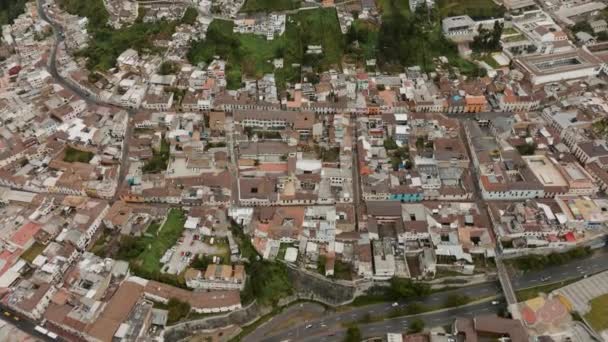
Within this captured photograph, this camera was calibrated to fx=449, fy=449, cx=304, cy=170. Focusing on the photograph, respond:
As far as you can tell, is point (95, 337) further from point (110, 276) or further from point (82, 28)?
point (82, 28)

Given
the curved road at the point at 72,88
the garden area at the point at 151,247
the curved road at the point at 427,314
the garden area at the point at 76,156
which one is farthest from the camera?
the garden area at the point at 76,156

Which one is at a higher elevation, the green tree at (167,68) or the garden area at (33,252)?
the green tree at (167,68)

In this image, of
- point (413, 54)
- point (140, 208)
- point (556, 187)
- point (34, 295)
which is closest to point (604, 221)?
point (556, 187)

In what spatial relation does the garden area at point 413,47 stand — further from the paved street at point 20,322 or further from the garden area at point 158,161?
the paved street at point 20,322

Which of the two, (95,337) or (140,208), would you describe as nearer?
(95,337)

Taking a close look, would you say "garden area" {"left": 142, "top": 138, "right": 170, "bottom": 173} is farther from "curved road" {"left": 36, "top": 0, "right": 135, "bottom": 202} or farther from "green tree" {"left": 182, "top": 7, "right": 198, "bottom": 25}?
"green tree" {"left": 182, "top": 7, "right": 198, "bottom": 25}

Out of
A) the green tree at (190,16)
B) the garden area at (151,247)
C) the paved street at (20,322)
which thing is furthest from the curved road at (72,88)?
the green tree at (190,16)

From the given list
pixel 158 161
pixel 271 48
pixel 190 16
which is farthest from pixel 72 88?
pixel 271 48
